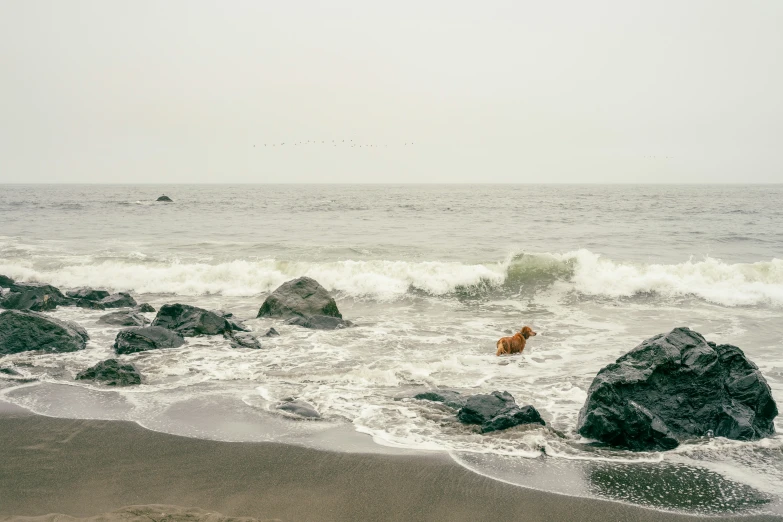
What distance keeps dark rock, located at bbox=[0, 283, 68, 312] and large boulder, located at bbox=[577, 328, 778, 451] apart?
12441 millimetres

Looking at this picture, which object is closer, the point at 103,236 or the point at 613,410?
the point at 613,410

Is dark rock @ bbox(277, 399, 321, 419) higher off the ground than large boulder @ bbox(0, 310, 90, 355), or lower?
lower

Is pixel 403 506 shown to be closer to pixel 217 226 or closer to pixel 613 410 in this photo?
pixel 613 410

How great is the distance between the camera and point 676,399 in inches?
237

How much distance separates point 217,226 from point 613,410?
3119 centimetres

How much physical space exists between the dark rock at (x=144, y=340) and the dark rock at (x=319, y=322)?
241 cm

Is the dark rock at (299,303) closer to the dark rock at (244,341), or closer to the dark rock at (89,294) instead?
the dark rock at (244,341)

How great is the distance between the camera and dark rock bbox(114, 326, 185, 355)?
9.21 meters

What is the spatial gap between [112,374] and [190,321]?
9.75 ft

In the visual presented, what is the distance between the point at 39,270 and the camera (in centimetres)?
1862

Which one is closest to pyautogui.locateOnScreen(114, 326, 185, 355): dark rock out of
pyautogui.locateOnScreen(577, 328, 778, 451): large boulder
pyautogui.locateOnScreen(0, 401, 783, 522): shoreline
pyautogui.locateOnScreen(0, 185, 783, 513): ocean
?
pyautogui.locateOnScreen(0, 185, 783, 513): ocean

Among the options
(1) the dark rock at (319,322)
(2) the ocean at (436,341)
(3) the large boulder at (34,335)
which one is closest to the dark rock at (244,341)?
(2) the ocean at (436,341)

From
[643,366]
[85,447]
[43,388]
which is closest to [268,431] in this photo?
[85,447]

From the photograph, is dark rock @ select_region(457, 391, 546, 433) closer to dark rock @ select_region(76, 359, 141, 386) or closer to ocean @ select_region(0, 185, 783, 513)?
ocean @ select_region(0, 185, 783, 513)
